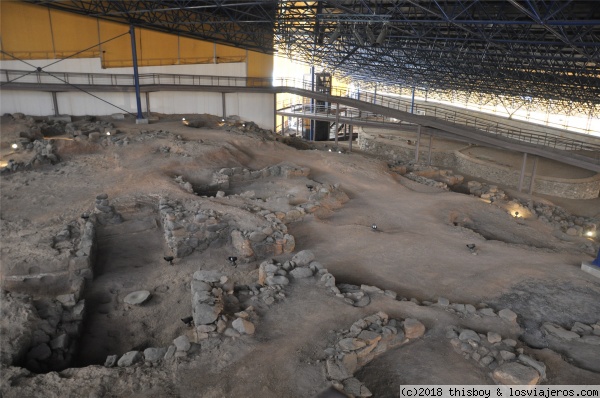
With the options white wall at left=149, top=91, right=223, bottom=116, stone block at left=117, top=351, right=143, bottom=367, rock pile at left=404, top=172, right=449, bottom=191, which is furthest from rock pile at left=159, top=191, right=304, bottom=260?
white wall at left=149, top=91, right=223, bottom=116

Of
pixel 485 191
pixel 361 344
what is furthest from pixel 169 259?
pixel 485 191

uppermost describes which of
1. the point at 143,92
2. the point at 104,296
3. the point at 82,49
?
the point at 82,49

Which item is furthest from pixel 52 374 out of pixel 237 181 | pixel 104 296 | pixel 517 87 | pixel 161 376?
pixel 517 87

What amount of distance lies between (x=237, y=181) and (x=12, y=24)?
13.2m

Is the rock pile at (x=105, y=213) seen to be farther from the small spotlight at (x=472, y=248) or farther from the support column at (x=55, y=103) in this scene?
the support column at (x=55, y=103)

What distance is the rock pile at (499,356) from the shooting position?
545cm

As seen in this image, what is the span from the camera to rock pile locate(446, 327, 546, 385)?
5449mm

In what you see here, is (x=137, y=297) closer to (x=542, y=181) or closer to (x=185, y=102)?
(x=185, y=102)

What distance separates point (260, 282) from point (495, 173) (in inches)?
709

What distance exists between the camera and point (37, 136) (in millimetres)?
17016

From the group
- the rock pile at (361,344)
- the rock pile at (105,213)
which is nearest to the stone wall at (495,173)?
the rock pile at (105,213)

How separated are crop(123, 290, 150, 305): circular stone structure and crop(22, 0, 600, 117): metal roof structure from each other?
32.1 ft

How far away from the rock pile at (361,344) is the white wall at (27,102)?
794 inches

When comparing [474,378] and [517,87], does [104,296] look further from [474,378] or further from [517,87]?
[517,87]
